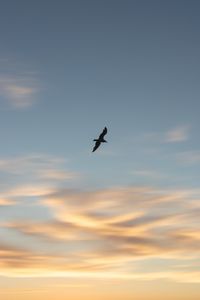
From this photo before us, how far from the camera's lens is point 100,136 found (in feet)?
245
